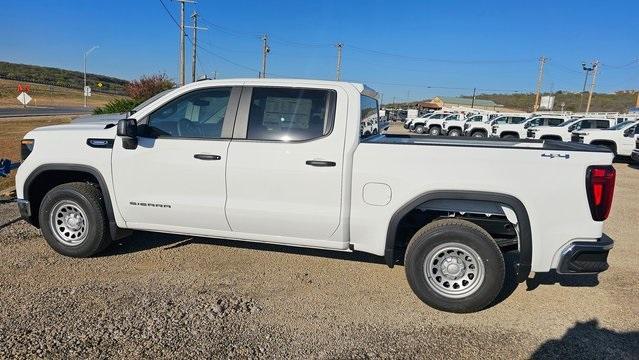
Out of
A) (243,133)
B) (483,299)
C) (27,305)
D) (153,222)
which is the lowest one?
(27,305)

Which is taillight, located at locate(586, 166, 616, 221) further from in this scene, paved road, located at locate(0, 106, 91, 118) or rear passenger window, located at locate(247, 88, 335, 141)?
paved road, located at locate(0, 106, 91, 118)

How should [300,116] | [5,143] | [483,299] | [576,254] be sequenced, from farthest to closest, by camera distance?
[5,143], [300,116], [483,299], [576,254]

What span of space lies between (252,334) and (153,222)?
67.5 inches

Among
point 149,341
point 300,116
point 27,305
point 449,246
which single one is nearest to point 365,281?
point 449,246

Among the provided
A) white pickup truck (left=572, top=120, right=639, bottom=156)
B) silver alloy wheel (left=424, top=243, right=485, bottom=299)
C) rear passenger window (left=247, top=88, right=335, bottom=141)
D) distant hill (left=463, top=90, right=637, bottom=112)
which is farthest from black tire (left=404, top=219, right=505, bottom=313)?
distant hill (left=463, top=90, right=637, bottom=112)

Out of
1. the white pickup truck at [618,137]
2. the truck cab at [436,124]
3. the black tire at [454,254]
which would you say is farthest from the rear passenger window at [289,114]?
the truck cab at [436,124]

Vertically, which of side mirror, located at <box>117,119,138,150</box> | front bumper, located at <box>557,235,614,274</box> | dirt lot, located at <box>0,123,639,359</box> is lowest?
dirt lot, located at <box>0,123,639,359</box>

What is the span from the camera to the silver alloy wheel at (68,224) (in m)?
4.52

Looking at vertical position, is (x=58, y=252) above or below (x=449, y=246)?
below

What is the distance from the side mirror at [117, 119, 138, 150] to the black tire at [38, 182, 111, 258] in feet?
2.37

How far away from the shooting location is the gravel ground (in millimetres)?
3121

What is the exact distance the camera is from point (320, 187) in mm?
3783

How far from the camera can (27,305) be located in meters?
3.55

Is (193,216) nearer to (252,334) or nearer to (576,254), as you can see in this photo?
(252,334)
